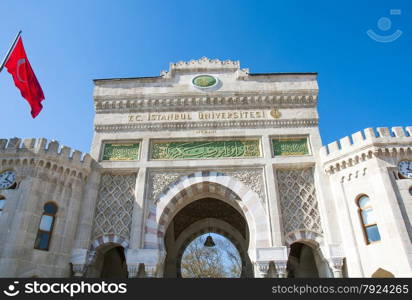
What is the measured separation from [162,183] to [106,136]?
285cm

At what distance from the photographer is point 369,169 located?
362 inches

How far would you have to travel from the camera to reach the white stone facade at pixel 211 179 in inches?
344

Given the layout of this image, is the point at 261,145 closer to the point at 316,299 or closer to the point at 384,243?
the point at 384,243

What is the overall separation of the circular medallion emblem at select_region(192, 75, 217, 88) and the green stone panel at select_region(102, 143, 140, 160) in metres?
3.34

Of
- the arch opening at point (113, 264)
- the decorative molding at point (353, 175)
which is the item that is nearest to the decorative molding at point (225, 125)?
the decorative molding at point (353, 175)

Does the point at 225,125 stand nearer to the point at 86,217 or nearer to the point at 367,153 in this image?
the point at 367,153

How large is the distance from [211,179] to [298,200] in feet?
9.58

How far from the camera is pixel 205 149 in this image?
10.9 metres

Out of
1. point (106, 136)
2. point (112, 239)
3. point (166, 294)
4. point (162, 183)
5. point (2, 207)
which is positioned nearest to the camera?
point (166, 294)

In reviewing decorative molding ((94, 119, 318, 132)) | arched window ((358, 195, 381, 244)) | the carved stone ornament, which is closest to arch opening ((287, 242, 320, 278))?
arched window ((358, 195, 381, 244))

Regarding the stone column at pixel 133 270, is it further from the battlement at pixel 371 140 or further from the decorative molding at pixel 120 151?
the battlement at pixel 371 140

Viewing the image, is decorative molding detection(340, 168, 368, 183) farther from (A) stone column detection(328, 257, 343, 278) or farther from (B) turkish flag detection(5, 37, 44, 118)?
(B) turkish flag detection(5, 37, 44, 118)

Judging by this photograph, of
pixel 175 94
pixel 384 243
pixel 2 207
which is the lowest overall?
pixel 384 243

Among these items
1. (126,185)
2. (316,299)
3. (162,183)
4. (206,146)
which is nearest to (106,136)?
(126,185)
